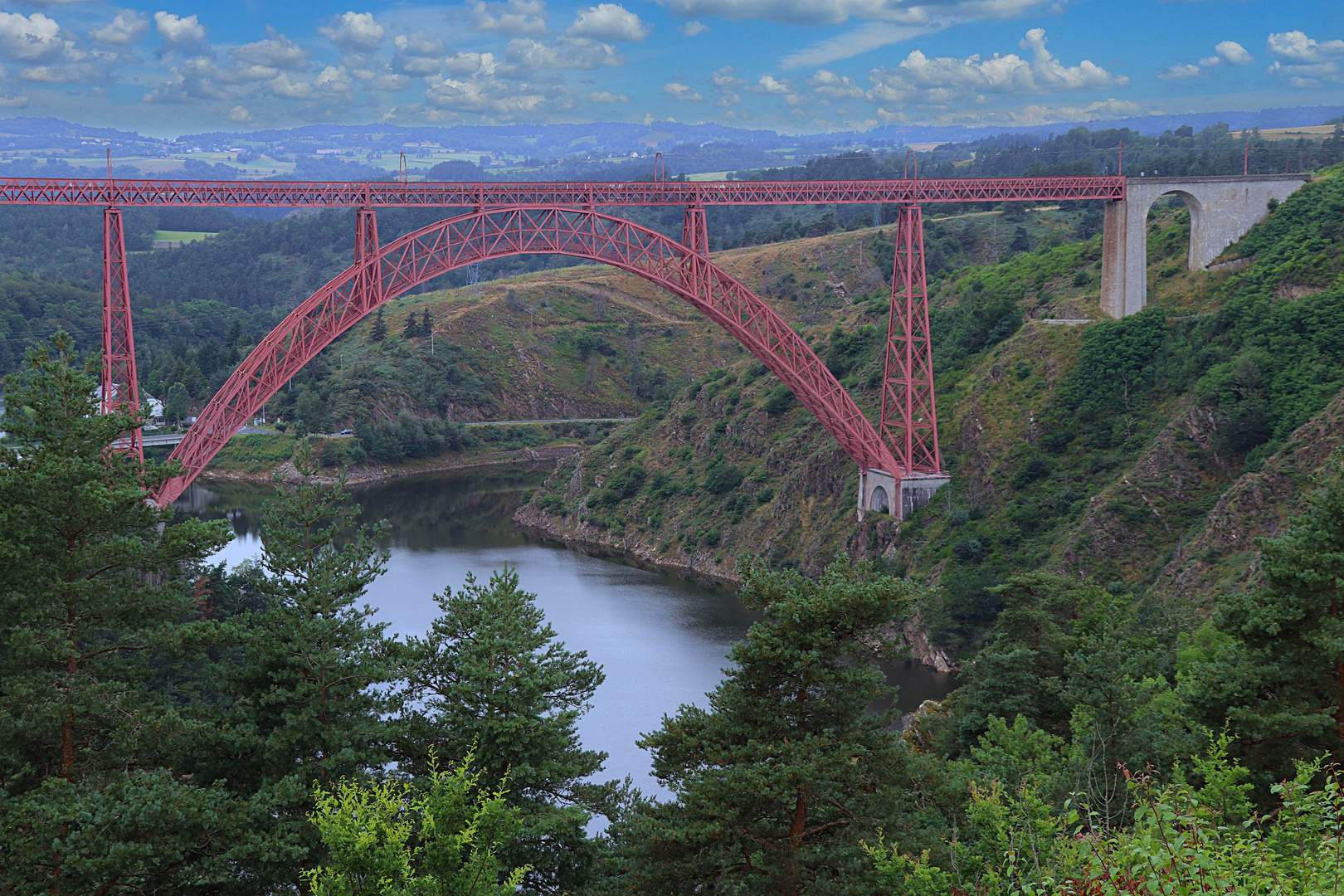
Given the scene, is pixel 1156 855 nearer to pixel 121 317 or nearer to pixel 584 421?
pixel 121 317

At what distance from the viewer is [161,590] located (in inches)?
627

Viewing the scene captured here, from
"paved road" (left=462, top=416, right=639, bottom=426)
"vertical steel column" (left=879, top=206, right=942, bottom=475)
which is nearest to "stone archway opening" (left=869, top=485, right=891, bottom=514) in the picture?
"vertical steel column" (left=879, top=206, right=942, bottom=475)

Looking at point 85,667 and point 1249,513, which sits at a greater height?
point 85,667

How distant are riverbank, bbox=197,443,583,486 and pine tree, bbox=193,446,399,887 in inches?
2249

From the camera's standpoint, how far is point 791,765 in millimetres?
13711

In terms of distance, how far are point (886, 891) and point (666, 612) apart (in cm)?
3323

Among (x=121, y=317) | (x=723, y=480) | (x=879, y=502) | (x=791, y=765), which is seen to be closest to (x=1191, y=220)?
(x=879, y=502)

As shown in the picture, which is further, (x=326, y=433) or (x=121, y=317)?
(x=326, y=433)

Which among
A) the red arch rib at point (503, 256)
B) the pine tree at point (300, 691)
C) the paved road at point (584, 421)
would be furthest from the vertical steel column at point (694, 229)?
the paved road at point (584, 421)

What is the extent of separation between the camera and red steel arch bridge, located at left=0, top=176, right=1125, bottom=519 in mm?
33281

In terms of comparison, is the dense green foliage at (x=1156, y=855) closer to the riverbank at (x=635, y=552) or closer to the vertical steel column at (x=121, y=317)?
the vertical steel column at (x=121, y=317)

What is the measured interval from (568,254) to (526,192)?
2601 mm

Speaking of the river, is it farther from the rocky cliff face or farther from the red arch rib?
the rocky cliff face

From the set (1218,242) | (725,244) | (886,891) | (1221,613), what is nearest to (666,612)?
(1218,242)
